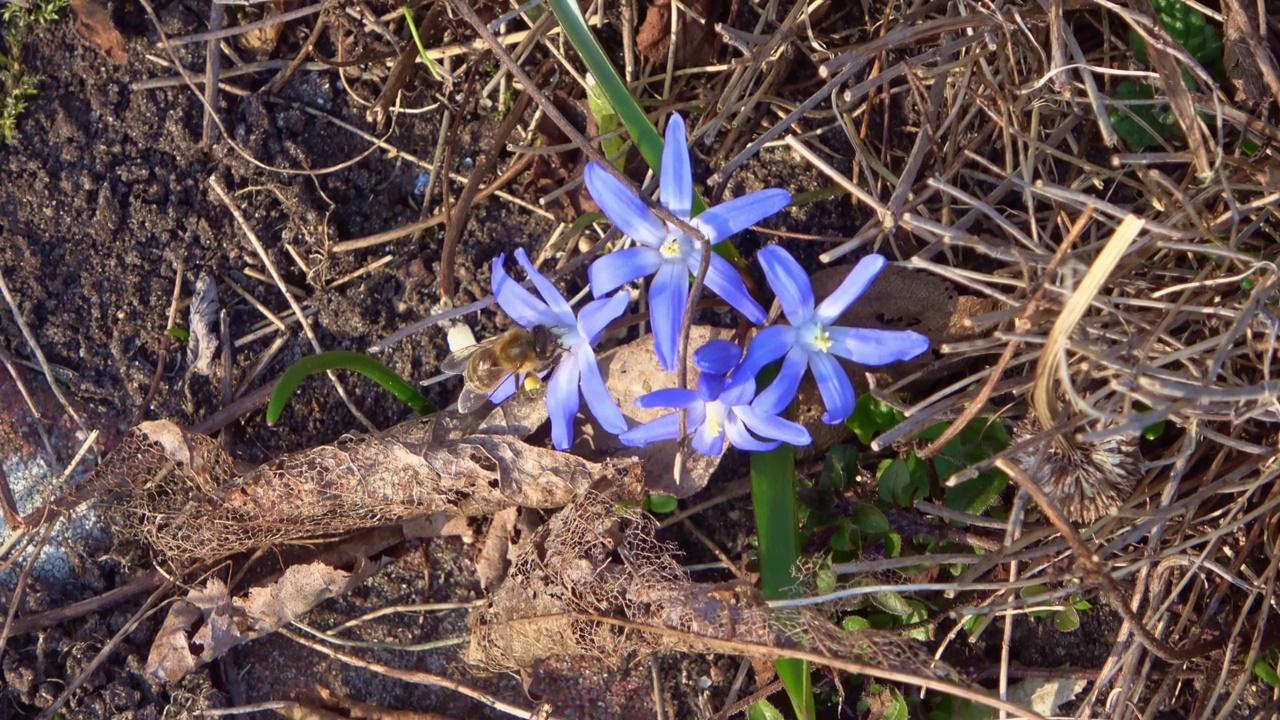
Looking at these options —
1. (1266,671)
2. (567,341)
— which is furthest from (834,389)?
(1266,671)

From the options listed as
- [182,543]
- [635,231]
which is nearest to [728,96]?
[635,231]

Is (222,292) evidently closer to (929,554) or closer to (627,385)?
(627,385)

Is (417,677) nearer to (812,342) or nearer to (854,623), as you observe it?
(854,623)

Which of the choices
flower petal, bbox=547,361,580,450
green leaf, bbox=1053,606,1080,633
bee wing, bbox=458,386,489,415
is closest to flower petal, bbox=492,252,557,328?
flower petal, bbox=547,361,580,450

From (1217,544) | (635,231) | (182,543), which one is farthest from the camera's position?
(182,543)

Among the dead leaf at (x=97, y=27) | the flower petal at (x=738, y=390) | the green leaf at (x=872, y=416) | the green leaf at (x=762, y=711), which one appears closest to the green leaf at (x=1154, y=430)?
the green leaf at (x=872, y=416)

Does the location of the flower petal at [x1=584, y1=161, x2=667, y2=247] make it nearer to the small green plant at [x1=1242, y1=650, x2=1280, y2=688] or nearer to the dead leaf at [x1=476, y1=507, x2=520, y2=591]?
the dead leaf at [x1=476, y1=507, x2=520, y2=591]

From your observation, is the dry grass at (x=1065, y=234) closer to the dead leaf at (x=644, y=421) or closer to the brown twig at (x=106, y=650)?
the dead leaf at (x=644, y=421)
